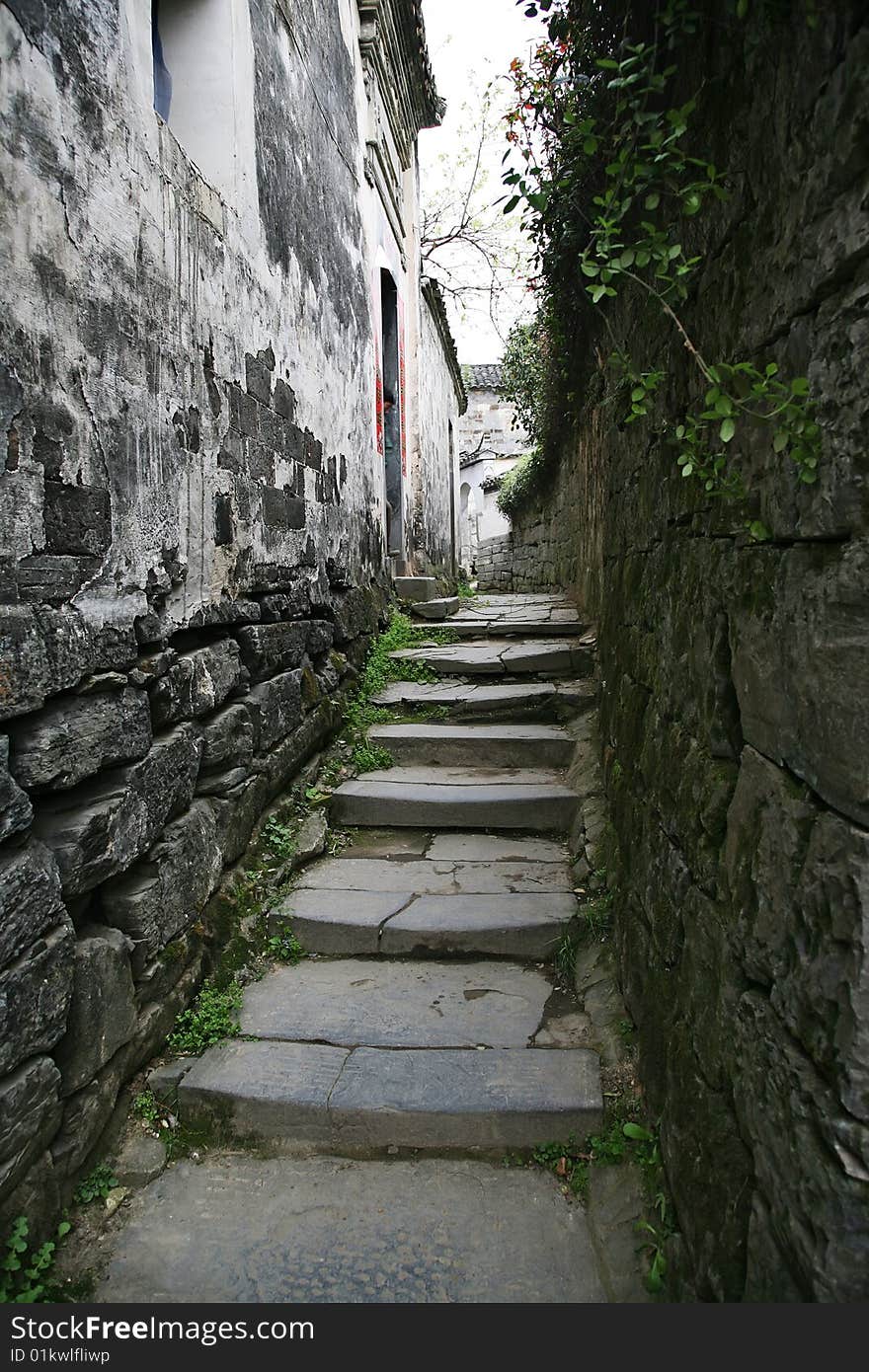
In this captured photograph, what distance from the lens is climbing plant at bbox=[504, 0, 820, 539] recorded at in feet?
4.01

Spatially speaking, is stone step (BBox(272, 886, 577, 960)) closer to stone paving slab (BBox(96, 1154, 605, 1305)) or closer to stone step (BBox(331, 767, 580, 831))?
stone step (BBox(331, 767, 580, 831))

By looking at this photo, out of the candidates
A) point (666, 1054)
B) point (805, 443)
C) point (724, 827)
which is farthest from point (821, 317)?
point (666, 1054)

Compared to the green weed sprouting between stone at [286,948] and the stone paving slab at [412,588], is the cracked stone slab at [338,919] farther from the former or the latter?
the stone paving slab at [412,588]

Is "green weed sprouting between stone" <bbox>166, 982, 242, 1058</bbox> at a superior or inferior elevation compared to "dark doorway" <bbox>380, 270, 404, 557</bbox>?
inferior

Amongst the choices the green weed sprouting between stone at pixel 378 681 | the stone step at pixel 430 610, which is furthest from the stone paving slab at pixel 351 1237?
the stone step at pixel 430 610

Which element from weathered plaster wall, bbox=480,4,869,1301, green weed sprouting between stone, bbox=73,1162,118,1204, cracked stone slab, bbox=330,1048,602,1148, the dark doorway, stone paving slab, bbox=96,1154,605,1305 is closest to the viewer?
weathered plaster wall, bbox=480,4,869,1301

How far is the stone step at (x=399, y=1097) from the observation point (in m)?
2.15

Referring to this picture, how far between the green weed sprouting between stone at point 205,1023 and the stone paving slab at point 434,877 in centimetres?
67

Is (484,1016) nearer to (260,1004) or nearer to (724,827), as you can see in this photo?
(260,1004)

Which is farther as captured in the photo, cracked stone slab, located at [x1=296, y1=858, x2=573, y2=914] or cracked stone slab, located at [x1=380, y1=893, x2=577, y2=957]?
cracked stone slab, located at [x1=296, y1=858, x2=573, y2=914]

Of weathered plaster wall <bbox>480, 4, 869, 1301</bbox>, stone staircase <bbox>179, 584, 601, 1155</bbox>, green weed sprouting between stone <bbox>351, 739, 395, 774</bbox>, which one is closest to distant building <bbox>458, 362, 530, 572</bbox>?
green weed sprouting between stone <bbox>351, 739, 395, 774</bbox>

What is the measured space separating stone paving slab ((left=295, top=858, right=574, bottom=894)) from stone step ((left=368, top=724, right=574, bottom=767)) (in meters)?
0.85

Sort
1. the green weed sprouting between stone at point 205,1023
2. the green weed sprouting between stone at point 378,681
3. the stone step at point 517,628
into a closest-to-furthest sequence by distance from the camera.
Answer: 1. the green weed sprouting between stone at point 205,1023
2. the green weed sprouting between stone at point 378,681
3. the stone step at point 517,628

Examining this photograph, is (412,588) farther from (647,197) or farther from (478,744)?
(647,197)
